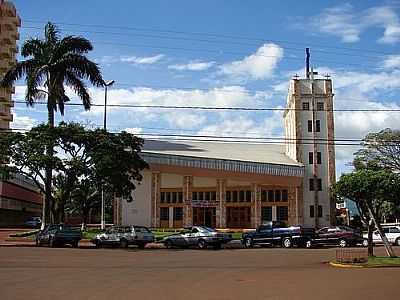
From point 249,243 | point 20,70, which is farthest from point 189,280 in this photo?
point 20,70

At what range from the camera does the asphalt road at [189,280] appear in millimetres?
13336

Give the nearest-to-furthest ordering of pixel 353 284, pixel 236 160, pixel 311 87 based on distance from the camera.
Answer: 1. pixel 353 284
2. pixel 236 160
3. pixel 311 87

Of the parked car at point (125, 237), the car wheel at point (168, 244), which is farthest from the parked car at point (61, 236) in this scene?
the car wheel at point (168, 244)

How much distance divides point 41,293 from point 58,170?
997 inches

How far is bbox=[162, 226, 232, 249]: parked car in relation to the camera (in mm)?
34375

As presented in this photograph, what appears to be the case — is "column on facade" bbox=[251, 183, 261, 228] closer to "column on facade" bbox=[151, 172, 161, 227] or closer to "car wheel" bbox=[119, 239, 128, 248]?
"column on facade" bbox=[151, 172, 161, 227]

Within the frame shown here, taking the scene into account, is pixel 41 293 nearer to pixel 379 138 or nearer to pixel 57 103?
pixel 57 103

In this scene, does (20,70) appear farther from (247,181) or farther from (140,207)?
(247,181)

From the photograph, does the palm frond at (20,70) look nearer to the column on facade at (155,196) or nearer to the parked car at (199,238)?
the parked car at (199,238)

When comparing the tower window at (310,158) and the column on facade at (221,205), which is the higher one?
the tower window at (310,158)

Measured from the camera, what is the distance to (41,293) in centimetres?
1345

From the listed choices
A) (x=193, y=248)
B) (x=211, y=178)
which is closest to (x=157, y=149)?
(x=211, y=178)

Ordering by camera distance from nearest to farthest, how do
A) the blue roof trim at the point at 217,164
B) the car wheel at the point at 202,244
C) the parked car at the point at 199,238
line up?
the parked car at the point at 199,238
the car wheel at the point at 202,244
the blue roof trim at the point at 217,164

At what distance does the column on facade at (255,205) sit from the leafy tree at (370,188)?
3794cm
